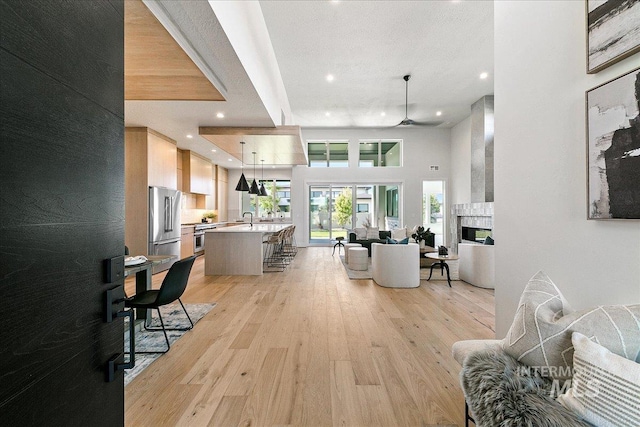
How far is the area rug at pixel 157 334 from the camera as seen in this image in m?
2.37

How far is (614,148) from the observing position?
4.34ft

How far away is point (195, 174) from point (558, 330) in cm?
830

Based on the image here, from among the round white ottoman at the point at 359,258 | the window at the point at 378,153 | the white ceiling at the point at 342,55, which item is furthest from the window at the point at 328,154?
the round white ottoman at the point at 359,258

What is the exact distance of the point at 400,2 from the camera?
369cm

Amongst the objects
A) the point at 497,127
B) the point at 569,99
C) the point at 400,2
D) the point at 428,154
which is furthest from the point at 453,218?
the point at 569,99

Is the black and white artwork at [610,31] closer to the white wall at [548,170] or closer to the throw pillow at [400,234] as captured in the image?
the white wall at [548,170]

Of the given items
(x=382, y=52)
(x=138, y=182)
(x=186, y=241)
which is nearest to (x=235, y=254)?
(x=138, y=182)

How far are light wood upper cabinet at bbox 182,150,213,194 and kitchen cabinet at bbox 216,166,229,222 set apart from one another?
3.37 feet

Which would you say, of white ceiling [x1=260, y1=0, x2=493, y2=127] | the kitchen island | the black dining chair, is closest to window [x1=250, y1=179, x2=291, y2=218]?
white ceiling [x1=260, y1=0, x2=493, y2=127]

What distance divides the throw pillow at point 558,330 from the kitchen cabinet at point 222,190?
32.2 feet

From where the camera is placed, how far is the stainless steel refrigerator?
567 cm

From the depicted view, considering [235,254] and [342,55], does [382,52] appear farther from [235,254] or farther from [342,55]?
[235,254]

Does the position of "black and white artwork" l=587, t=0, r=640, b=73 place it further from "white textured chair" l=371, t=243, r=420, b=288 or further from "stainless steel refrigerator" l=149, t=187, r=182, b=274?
"stainless steel refrigerator" l=149, t=187, r=182, b=274

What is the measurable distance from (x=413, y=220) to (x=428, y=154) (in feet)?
7.27
